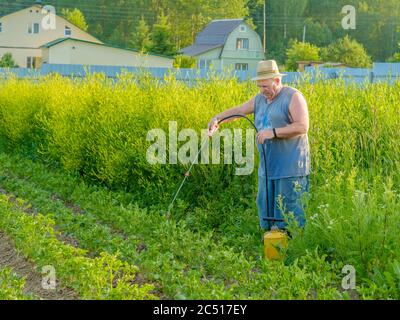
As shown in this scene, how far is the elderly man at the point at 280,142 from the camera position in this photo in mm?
7793

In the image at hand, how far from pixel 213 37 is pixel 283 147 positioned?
6323cm

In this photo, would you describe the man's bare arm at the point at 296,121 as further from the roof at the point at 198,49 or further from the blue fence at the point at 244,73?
the roof at the point at 198,49

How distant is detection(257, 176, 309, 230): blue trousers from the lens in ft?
26.5

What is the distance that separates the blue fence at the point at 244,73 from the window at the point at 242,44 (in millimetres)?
34968

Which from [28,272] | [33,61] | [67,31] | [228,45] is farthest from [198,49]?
[28,272]

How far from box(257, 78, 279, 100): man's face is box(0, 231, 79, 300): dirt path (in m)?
2.72

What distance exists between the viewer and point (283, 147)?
8023mm

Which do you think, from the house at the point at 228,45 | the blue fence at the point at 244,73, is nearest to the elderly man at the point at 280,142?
the blue fence at the point at 244,73

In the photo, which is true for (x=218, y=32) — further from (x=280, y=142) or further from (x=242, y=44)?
(x=280, y=142)

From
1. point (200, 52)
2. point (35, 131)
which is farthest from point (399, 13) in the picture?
point (35, 131)

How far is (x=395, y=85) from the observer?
10.4 m

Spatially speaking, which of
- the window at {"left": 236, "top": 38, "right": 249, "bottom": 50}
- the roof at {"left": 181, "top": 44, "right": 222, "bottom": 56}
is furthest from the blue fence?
the window at {"left": 236, "top": 38, "right": 249, "bottom": 50}

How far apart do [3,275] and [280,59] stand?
71547 millimetres
